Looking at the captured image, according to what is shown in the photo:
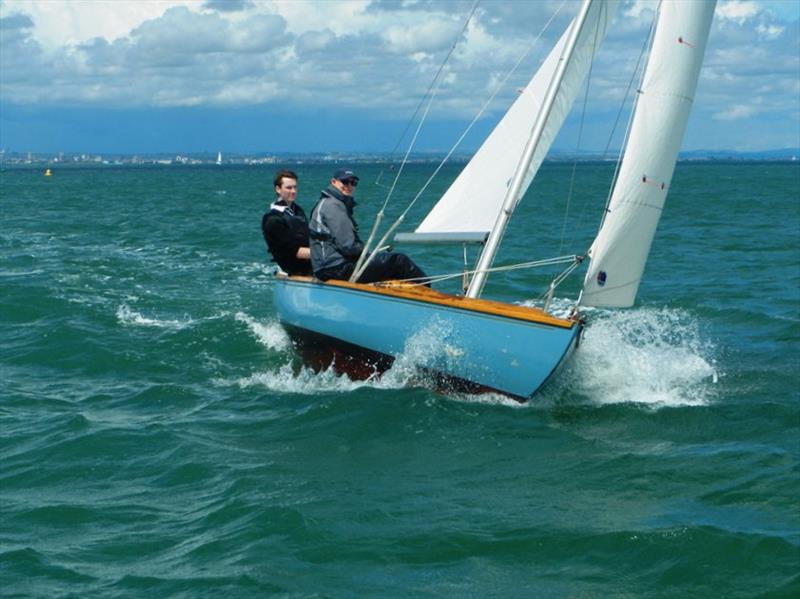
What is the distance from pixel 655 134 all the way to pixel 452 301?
6.67 ft

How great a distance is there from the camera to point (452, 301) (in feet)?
29.9

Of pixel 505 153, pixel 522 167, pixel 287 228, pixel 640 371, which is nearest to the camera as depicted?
pixel 522 167

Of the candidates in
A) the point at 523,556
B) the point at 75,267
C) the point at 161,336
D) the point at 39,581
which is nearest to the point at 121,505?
the point at 39,581

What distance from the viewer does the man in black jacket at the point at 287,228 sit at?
35.0 feet

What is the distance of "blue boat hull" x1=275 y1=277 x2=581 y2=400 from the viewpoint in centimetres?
878

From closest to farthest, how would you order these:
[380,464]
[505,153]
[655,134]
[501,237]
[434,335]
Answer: [380,464]
[655,134]
[434,335]
[501,237]
[505,153]

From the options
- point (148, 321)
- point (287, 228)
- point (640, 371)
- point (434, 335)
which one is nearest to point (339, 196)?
point (287, 228)

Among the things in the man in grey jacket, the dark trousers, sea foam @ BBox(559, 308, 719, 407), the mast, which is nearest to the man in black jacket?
the man in grey jacket

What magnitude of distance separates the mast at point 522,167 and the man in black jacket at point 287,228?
182 centimetres

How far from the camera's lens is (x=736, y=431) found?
880 centimetres

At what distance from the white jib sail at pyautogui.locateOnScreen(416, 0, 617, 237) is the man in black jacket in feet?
3.79

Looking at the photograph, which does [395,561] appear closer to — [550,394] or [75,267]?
[550,394]

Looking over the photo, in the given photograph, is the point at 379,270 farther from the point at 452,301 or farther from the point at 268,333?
the point at 268,333

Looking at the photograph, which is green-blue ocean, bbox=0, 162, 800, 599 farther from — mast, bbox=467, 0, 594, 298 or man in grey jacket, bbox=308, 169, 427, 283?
mast, bbox=467, 0, 594, 298
